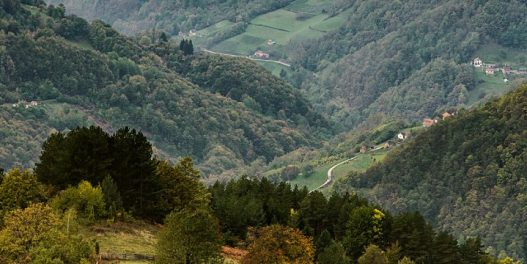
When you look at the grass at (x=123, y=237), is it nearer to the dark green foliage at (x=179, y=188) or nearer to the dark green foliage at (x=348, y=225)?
the dark green foliage at (x=179, y=188)

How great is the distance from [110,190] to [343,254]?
19564mm

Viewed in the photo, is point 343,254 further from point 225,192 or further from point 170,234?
point 225,192

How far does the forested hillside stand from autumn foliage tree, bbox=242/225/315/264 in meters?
92.8

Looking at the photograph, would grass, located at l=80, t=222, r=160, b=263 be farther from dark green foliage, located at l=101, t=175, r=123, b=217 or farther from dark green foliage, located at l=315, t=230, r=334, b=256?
dark green foliage, located at l=315, t=230, r=334, b=256

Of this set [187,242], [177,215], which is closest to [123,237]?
[177,215]

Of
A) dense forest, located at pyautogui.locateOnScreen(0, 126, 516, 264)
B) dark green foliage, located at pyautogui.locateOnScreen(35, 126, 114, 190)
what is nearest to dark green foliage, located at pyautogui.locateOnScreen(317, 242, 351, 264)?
dense forest, located at pyautogui.locateOnScreen(0, 126, 516, 264)

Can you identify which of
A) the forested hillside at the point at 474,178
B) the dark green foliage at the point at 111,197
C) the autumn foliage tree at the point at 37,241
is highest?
the autumn foliage tree at the point at 37,241

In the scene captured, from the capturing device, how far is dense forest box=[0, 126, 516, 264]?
7194 cm

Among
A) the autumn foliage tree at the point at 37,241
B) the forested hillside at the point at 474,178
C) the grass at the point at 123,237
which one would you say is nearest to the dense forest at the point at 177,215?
the autumn foliage tree at the point at 37,241

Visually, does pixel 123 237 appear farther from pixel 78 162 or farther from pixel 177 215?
pixel 78 162

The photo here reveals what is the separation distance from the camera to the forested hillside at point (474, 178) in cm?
17412

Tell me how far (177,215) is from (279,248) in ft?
25.6

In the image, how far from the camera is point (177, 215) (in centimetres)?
7681

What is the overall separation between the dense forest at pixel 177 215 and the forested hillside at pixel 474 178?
6353 centimetres
